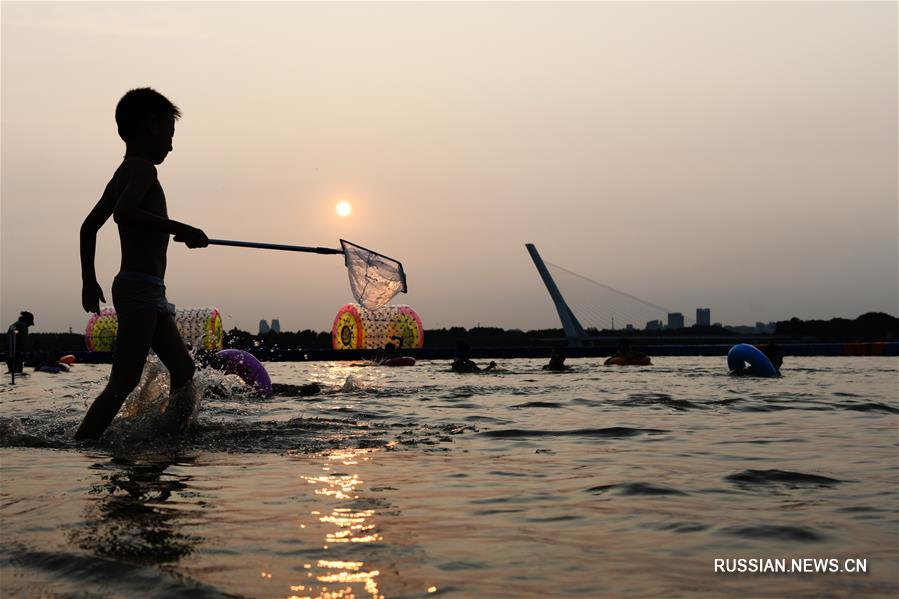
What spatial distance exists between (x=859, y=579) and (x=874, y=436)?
175 inches

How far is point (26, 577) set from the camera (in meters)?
2.41

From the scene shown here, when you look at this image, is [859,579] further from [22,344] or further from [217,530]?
[22,344]

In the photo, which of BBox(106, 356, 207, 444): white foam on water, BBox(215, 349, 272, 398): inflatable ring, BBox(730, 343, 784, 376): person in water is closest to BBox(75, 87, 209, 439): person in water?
BBox(106, 356, 207, 444): white foam on water

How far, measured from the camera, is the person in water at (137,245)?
5328 mm

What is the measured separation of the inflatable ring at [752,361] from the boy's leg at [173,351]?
1278cm

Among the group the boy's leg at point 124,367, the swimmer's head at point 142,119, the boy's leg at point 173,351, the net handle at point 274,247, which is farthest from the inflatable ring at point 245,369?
the swimmer's head at point 142,119

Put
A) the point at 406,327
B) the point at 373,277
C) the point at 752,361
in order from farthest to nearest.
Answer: the point at 406,327 → the point at 752,361 → the point at 373,277

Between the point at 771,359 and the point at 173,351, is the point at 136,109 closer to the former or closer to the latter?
the point at 173,351

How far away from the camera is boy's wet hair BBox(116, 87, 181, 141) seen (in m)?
5.54

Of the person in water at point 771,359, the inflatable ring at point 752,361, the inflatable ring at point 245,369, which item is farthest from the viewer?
the person in water at point 771,359

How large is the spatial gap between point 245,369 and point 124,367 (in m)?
5.32

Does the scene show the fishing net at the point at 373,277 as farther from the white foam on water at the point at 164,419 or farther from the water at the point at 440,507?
the white foam on water at the point at 164,419

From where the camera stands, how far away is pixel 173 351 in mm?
5734

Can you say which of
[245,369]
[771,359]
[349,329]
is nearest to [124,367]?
[245,369]
